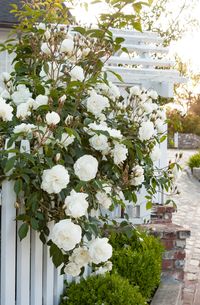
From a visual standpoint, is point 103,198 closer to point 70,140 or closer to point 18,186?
point 70,140

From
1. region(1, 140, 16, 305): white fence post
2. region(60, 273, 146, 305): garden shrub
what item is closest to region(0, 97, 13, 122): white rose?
region(1, 140, 16, 305): white fence post

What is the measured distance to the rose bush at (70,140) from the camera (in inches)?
88.8

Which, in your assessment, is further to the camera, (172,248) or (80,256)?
(172,248)

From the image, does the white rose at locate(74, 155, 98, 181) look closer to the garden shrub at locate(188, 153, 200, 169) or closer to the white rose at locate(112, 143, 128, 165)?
the white rose at locate(112, 143, 128, 165)

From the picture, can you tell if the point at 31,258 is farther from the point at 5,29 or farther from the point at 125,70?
the point at 5,29

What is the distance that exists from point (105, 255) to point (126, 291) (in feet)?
2.35

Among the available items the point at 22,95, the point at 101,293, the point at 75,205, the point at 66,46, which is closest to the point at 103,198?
the point at 75,205

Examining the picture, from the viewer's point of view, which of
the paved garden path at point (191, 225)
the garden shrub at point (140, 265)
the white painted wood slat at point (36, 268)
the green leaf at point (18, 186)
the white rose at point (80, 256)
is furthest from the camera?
the paved garden path at point (191, 225)

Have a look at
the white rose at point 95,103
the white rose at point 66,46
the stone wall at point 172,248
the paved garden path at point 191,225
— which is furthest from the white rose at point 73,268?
the paved garden path at point 191,225

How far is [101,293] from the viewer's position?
9.50ft

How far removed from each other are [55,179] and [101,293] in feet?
3.35

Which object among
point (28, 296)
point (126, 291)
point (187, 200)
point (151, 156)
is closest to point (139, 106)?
point (151, 156)

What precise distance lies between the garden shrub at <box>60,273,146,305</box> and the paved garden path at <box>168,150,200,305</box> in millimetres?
1733

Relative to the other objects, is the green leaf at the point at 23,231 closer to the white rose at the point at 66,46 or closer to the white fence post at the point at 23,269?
the white fence post at the point at 23,269
